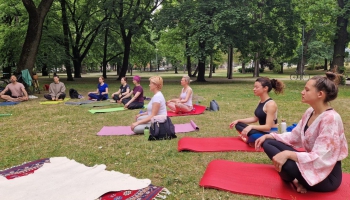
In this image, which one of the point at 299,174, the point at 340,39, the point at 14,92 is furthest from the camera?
the point at 340,39

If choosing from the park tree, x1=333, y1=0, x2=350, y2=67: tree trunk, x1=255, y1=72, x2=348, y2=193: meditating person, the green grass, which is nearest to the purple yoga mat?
the green grass

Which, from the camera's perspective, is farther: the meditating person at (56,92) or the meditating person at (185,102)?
the meditating person at (56,92)

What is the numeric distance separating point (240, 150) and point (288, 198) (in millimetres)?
1737

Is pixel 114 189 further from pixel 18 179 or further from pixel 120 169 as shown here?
pixel 18 179

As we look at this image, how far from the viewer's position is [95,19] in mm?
23844

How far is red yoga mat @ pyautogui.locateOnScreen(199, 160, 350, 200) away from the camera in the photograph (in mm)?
3055

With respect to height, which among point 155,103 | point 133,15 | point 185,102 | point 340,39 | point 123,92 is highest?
point 133,15

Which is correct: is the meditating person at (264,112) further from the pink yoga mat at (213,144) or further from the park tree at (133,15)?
the park tree at (133,15)

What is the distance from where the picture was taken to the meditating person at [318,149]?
8.99 feet

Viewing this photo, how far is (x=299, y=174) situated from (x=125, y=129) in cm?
431

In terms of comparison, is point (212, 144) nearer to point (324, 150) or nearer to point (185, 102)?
point (324, 150)

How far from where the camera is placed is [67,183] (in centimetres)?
344

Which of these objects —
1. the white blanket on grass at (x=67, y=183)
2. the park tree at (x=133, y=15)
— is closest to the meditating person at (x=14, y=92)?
the white blanket on grass at (x=67, y=183)

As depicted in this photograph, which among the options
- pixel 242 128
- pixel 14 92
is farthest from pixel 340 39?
pixel 14 92
